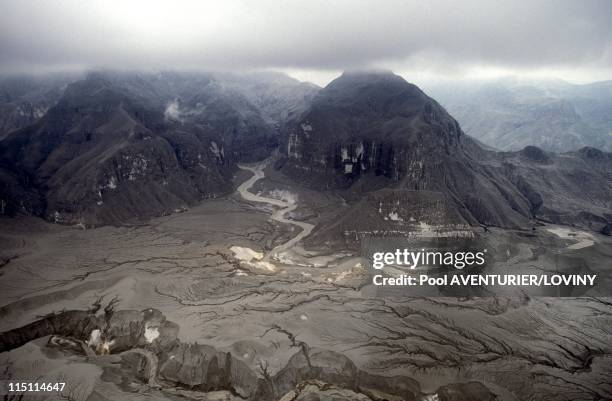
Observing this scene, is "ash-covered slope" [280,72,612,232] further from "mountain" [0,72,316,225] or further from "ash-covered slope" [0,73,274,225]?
"ash-covered slope" [0,73,274,225]

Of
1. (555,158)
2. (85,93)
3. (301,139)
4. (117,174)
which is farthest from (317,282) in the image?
(85,93)

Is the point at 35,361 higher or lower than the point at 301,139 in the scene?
lower

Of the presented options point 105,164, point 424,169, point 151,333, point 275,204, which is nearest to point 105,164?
point 105,164

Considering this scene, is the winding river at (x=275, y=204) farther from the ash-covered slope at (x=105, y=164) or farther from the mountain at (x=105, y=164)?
the ash-covered slope at (x=105, y=164)

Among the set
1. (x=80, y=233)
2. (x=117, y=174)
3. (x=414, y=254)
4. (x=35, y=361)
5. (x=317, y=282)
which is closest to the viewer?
(x=35, y=361)

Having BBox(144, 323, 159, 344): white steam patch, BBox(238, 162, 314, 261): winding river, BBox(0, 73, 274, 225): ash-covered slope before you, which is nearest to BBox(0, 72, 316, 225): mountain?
BBox(0, 73, 274, 225): ash-covered slope

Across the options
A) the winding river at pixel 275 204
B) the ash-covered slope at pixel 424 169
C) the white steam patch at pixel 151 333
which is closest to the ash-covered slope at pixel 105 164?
the winding river at pixel 275 204

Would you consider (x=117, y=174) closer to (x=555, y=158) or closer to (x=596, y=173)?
(x=555, y=158)

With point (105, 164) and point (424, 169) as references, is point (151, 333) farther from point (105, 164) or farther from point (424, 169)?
point (424, 169)
